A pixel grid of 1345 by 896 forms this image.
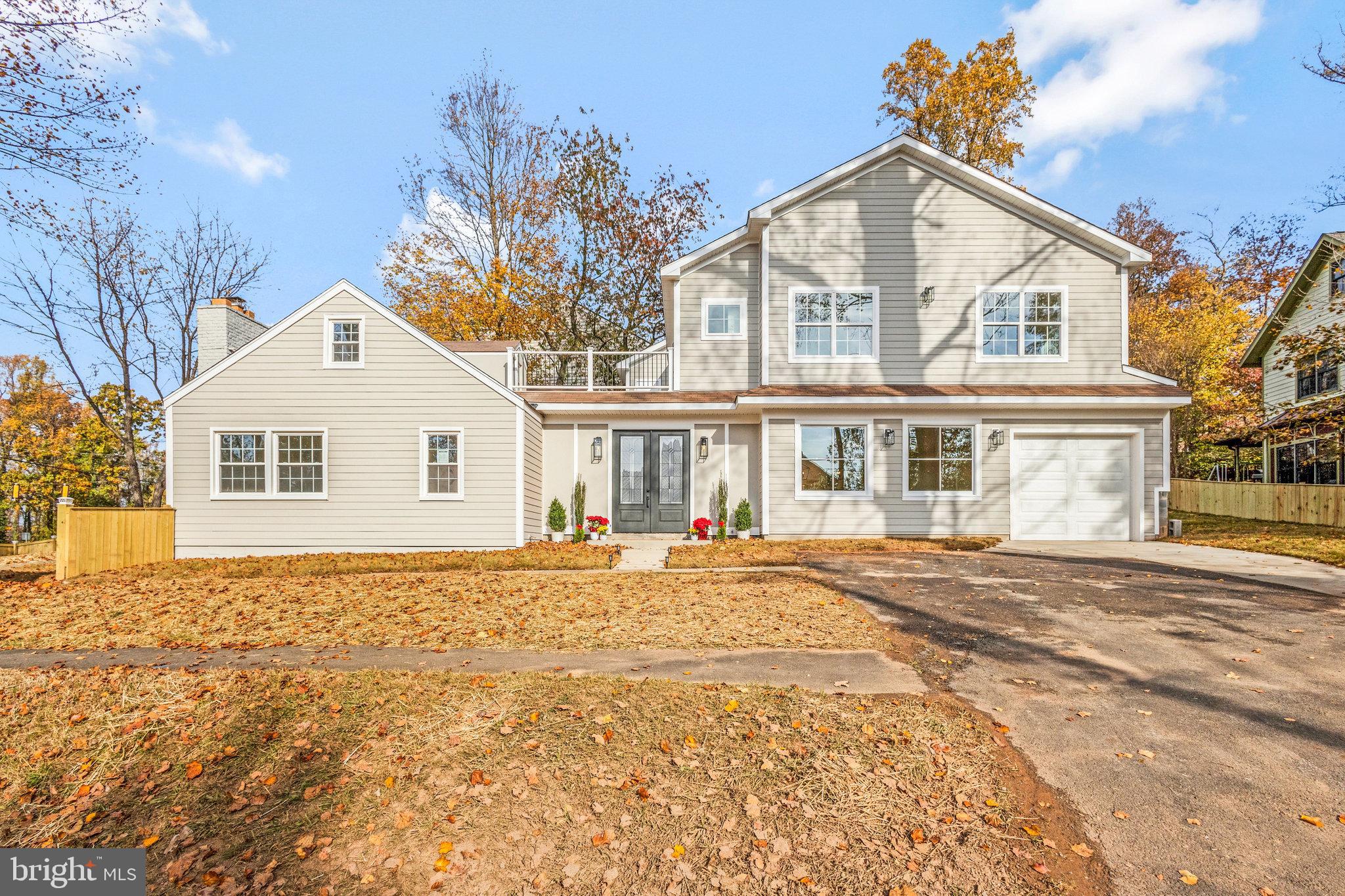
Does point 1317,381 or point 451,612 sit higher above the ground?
point 1317,381

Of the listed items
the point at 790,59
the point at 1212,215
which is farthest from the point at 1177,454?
the point at 790,59

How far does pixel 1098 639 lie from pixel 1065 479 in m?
9.16

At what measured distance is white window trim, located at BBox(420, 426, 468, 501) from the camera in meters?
13.4

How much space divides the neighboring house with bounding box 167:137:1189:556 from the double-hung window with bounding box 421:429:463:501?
55 mm

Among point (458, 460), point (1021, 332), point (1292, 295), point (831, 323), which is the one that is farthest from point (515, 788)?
point (1292, 295)

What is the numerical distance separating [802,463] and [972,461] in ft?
12.4

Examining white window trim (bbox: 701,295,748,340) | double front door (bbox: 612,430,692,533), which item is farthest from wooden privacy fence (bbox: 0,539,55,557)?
white window trim (bbox: 701,295,748,340)

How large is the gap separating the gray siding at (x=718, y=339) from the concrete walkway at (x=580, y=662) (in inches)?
400

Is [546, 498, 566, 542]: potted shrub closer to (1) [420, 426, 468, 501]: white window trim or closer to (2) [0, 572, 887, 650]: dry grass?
(1) [420, 426, 468, 501]: white window trim

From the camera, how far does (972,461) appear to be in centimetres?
1388

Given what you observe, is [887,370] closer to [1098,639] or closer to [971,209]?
[971,209]

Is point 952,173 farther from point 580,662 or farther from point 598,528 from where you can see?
point 580,662

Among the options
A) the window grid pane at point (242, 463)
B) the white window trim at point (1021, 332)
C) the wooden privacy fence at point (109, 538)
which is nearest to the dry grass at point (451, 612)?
the wooden privacy fence at point (109, 538)
